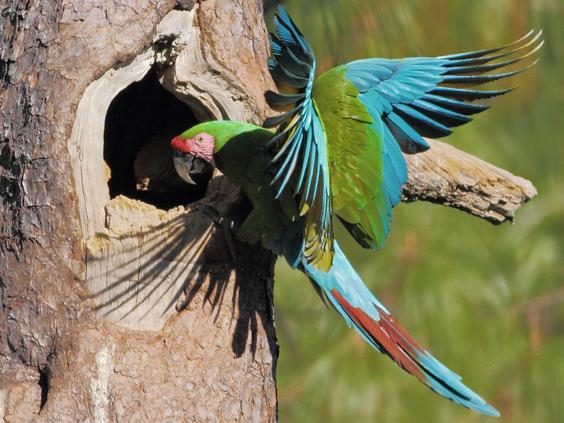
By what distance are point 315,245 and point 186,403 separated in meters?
0.40

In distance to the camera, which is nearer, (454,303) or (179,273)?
(179,273)

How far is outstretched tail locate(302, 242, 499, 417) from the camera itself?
6.59 feet

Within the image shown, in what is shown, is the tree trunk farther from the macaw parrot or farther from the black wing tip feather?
the black wing tip feather

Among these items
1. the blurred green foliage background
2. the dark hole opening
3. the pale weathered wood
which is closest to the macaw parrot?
the pale weathered wood

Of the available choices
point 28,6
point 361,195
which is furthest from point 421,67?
point 28,6

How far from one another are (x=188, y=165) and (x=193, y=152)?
6 cm

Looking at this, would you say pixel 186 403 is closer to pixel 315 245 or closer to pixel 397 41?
pixel 315 245

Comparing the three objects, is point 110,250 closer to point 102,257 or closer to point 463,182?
point 102,257

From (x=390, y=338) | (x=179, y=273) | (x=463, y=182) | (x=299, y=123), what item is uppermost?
A: (x=299, y=123)

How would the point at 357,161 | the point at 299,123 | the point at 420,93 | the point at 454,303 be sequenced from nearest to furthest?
the point at 299,123 < the point at 357,161 < the point at 420,93 < the point at 454,303

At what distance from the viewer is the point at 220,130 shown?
6.42 feet

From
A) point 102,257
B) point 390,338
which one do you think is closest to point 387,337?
point 390,338

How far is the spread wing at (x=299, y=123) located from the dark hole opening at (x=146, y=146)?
0.63 metres

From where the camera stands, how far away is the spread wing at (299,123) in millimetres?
1577
